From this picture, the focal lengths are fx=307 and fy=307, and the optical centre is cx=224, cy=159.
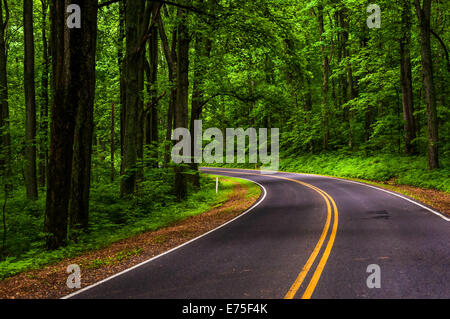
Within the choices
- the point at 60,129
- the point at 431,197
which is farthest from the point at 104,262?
the point at 431,197

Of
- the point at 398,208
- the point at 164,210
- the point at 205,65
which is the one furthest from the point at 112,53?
the point at 398,208

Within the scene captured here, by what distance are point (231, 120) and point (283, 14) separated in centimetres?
3435

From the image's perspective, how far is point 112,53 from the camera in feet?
76.1

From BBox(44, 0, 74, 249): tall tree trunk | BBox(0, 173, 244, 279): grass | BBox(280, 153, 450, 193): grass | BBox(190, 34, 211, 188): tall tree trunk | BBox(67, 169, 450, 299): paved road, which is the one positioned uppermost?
BBox(190, 34, 211, 188): tall tree trunk

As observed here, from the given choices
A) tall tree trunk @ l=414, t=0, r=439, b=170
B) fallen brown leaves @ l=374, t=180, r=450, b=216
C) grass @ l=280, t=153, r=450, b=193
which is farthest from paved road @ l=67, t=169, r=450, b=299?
tall tree trunk @ l=414, t=0, r=439, b=170

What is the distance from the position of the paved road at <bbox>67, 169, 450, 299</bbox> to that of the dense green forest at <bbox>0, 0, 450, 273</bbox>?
415cm

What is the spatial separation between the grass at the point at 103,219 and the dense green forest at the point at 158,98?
3.0 inches

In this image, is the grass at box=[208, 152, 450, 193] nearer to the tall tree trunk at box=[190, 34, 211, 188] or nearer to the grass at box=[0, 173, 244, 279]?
the grass at box=[0, 173, 244, 279]

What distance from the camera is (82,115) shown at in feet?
32.7

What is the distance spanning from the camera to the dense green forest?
362 inches

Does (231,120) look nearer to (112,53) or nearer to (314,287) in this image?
(112,53)

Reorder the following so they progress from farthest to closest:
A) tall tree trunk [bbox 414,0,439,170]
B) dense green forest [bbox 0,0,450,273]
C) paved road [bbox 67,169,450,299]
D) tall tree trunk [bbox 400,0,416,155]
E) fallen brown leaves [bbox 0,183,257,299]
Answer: tall tree trunk [bbox 400,0,416,155] → tall tree trunk [bbox 414,0,439,170] → dense green forest [bbox 0,0,450,273] → fallen brown leaves [bbox 0,183,257,299] → paved road [bbox 67,169,450,299]

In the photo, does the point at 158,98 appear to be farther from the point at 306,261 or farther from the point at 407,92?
the point at 407,92

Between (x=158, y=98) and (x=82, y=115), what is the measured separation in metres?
9.75
